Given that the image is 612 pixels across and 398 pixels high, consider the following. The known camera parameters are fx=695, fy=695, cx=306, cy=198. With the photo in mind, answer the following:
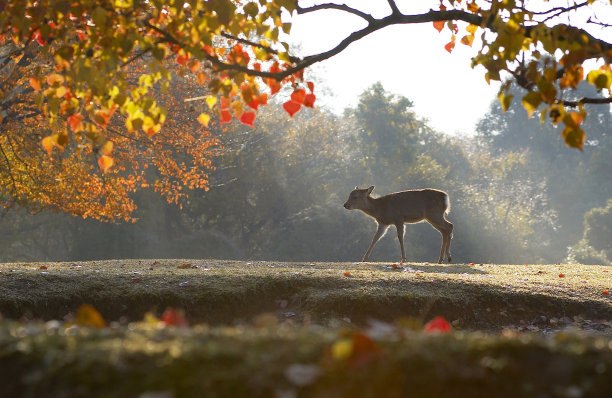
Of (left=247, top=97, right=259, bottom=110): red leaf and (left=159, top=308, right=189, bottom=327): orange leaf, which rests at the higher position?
(left=247, top=97, right=259, bottom=110): red leaf

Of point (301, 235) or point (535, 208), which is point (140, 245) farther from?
point (535, 208)

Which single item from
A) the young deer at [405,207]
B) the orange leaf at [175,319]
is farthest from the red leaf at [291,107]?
the young deer at [405,207]

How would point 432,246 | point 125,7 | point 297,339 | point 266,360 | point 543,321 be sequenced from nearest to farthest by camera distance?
point 266,360, point 297,339, point 125,7, point 543,321, point 432,246

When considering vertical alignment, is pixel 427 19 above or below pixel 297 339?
above

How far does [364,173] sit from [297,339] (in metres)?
37.3

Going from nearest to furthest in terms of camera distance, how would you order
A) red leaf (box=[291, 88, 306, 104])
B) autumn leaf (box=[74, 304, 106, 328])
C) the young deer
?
1. autumn leaf (box=[74, 304, 106, 328])
2. red leaf (box=[291, 88, 306, 104])
3. the young deer

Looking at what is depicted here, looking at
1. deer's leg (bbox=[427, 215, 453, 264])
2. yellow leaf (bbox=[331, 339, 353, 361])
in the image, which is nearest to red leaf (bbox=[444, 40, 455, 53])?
yellow leaf (bbox=[331, 339, 353, 361])

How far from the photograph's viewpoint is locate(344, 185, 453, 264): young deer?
58.1 feet

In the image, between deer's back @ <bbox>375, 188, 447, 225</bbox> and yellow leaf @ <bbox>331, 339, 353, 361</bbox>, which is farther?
deer's back @ <bbox>375, 188, 447, 225</bbox>

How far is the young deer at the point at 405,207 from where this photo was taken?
1770 centimetres

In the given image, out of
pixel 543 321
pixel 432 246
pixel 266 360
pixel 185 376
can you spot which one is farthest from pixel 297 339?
pixel 432 246

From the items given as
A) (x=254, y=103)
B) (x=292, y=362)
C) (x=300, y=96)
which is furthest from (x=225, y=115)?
(x=292, y=362)

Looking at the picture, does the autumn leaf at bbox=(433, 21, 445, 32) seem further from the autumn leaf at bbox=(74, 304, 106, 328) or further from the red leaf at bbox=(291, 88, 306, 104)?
the autumn leaf at bbox=(74, 304, 106, 328)

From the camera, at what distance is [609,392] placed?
2.75m
